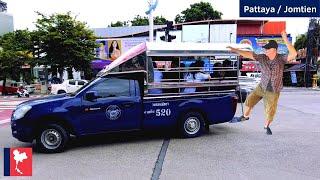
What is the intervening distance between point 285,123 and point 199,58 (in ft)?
23.6

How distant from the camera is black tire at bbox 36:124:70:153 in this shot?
376 inches

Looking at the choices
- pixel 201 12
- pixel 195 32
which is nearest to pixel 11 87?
pixel 195 32

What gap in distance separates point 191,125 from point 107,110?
222 centimetres

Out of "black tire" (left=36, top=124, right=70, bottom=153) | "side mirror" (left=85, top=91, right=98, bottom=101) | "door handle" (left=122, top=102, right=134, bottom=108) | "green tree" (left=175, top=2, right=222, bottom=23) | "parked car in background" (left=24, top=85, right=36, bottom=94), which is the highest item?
"green tree" (left=175, top=2, right=222, bottom=23)

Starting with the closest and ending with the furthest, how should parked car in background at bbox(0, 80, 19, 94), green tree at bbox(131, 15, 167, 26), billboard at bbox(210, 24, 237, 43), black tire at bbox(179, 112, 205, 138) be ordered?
black tire at bbox(179, 112, 205, 138) < parked car in background at bbox(0, 80, 19, 94) < billboard at bbox(210, 24, 237, 43) < green tree at bbox(131, 15, 167, 26)

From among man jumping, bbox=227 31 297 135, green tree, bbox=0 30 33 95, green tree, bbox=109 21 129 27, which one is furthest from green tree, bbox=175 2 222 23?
man jumping, bbox=227 31 297 135

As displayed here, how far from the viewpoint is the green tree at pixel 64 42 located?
127 feet

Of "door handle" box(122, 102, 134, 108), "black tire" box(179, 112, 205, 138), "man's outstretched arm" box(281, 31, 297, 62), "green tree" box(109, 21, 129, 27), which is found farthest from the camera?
"green tree" box(109, 21, 129, 27)

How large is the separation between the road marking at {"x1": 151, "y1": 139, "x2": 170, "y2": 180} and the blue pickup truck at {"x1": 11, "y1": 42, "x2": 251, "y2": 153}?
480mm

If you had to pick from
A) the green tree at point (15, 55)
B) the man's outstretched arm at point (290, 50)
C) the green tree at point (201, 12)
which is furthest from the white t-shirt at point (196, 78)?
the green tree at point (201, 12)

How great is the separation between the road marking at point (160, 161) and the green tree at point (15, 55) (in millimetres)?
33293

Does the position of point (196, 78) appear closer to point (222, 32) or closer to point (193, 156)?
point (193, 156)

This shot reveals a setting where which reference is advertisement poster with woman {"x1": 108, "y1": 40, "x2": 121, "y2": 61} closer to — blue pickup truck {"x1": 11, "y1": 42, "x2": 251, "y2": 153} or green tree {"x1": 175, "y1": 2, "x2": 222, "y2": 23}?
green tree {"x1": 175, "y1": 2, "x2": 222, "y2": 23}

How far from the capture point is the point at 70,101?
31.8ft
